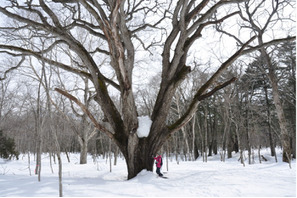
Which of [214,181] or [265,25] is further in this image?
[265,25]

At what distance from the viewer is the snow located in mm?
5523

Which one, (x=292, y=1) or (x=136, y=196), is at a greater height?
(x=292, y=1)

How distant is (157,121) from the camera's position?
5.65 meters

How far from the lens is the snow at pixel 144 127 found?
217 inches

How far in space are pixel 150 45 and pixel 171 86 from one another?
321 cm

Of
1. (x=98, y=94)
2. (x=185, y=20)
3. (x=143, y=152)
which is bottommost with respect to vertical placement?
(x=143, y=152)

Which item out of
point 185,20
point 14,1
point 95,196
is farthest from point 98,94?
point 14,1

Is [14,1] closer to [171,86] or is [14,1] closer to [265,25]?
[171,86]

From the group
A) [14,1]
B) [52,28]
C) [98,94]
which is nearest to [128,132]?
[98,94]

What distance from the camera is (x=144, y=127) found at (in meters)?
5.60

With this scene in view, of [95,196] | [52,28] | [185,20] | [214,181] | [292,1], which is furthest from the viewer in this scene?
[292,1]

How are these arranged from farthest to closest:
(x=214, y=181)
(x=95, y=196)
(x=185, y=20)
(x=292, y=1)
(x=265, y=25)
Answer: (x=265, y=25), (x=292, y=1), (x=185, y=20), (x=214, y=181), (x=95, y=196)

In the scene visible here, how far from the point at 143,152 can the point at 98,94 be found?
6.95 ft

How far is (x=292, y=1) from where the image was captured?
795 cm
